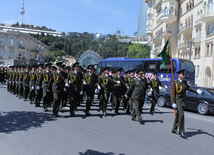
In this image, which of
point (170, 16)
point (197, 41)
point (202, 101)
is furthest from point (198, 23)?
point (202, 101)

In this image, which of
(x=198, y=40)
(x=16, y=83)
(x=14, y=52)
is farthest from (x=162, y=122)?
(x=14, y=52)

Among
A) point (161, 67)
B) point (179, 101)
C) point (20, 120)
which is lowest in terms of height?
point (20, 120)

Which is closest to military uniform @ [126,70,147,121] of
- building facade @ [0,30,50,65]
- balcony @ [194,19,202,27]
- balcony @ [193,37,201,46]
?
balcony @ [193,37,201,46]

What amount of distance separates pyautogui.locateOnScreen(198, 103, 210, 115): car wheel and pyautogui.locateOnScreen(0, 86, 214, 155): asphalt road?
3.53 meters

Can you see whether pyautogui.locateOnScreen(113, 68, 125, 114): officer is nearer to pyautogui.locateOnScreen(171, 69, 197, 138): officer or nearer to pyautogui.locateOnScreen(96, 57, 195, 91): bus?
pyautogui.locateOnScreen(171, 69, 197, 138): officer

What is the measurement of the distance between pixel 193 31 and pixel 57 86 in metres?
33.5

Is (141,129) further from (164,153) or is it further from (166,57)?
(166,57)

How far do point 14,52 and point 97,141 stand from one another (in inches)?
2631

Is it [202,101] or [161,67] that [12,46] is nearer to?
[161,67]

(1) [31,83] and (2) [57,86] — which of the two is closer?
(2) [57,86]

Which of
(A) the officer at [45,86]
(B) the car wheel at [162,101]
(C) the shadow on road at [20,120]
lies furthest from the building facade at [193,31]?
(C) the shadow on road at [20,120]

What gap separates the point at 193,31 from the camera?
3697cm

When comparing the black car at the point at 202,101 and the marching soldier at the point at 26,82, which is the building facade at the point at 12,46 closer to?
the marching soldier at the point at 26,82

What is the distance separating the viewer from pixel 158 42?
51.5 metres
